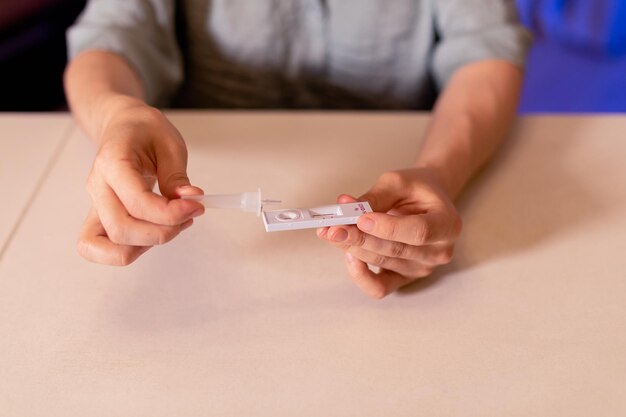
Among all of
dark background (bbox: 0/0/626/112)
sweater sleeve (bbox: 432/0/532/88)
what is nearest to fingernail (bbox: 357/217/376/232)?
sweater sleeve (bbox: 432/0/532/88)

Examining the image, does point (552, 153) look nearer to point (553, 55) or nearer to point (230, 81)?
point (230, 81)

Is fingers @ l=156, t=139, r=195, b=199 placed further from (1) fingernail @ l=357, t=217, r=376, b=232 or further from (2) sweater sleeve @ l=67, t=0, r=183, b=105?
(2) sweater sleeve @ l=67, t=0, r=183, b=105

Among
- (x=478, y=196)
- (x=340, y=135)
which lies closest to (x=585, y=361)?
(x=478, y=196)

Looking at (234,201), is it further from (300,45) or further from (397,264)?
(300,45)

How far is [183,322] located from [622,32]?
125 cm

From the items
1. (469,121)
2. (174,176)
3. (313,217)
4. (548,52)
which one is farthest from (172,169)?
(548,52)

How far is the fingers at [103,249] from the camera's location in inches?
18.0

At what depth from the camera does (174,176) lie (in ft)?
1.50

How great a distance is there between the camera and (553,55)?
142 cm

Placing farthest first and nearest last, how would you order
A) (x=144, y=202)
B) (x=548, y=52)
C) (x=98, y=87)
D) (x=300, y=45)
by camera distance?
(x=548, y=52), (x=300, y=45), (x=98, y=87), (x=144, y=202)

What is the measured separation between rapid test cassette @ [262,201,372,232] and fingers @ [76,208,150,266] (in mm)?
103

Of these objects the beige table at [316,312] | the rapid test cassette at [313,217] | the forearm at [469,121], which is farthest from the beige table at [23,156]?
the forearm at [469,121]

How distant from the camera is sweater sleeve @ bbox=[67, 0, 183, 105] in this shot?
0.71 metres

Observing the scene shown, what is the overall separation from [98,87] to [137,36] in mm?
125
